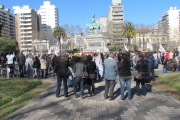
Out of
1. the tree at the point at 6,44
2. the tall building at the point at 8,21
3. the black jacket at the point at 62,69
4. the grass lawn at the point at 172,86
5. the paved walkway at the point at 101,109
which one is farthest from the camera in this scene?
the tall building at the point at 8,21

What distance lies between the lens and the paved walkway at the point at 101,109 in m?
7.03

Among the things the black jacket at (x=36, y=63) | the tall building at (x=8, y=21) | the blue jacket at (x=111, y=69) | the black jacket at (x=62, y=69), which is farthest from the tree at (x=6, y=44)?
the blue jacket at (x=111, y=69)

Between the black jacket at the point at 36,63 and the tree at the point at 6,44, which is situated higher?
the tree at the point at 6,44

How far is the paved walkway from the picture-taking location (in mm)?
7025

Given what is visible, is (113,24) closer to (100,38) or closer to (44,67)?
(100,38)

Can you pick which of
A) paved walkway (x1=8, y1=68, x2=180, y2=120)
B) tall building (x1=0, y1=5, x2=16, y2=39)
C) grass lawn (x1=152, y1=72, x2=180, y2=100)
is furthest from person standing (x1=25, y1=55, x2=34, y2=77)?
tall building (x1=0, y1=5, x2=16, y2=39)

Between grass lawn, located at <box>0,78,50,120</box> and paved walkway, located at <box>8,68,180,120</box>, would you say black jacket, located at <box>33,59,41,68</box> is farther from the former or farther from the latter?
paved walkway, located at <box>8,68,180,120</box>

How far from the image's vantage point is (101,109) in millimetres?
7938

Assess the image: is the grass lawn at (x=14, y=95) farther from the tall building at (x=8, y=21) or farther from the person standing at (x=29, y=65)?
the tall building at (x=8, y=21)

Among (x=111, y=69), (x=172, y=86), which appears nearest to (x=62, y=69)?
(x=111, y=69)

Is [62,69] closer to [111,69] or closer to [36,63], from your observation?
[111,69]

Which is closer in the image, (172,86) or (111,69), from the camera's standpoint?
(111,69)

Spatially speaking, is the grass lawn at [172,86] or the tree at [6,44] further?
the tree at [6,44]

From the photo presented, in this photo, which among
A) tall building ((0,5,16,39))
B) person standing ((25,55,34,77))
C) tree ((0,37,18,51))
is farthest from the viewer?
tall building ((0,5,16,39))
